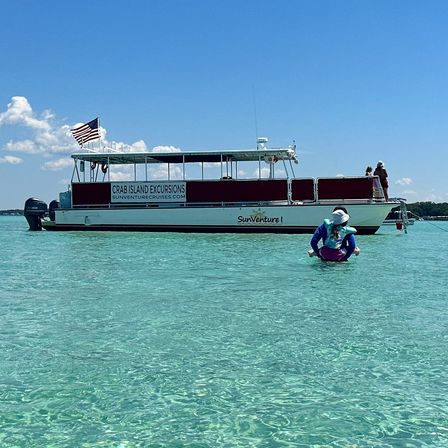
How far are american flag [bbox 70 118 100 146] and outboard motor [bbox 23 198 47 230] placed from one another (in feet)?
27.9

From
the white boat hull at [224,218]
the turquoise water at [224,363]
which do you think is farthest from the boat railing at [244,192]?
the turquoise water at [224,363]

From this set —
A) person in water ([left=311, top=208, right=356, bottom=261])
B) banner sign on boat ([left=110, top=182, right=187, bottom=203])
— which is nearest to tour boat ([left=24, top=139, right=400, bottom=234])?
banner sign on boat ([left=110, top=182, right=187, bottom=203])

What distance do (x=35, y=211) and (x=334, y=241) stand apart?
28808mm

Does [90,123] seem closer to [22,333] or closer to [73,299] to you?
[73,299]

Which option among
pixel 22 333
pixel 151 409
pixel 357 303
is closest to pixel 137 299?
pixel 22 333

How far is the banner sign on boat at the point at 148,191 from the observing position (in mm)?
32031

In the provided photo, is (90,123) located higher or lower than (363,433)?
higher

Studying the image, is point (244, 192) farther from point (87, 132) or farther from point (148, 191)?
point (87, 132)

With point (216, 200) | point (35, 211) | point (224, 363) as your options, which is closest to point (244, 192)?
point (216, 200)

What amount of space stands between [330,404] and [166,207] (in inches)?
1099

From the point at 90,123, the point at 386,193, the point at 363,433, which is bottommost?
the point at 363,433

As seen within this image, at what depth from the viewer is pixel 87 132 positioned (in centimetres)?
3206

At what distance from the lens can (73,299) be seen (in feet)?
30.5

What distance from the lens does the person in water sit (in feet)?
45.8
